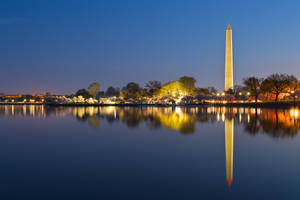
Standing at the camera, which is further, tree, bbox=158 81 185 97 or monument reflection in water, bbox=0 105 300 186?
tree, bbox=158 81 185 97

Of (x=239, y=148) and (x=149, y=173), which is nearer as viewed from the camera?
(x=149, y=173)

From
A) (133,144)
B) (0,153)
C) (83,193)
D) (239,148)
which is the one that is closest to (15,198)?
(83,193)

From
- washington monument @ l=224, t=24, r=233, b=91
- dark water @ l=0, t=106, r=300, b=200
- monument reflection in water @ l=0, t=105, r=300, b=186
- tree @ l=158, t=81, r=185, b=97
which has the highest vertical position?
washington monument @ l=224, t=24, r=233, b=91

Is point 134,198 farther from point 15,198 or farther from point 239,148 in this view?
point 239,148

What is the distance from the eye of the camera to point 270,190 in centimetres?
747

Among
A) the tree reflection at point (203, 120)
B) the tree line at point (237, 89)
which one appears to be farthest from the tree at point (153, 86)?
the tree reflection at point (203, 120)

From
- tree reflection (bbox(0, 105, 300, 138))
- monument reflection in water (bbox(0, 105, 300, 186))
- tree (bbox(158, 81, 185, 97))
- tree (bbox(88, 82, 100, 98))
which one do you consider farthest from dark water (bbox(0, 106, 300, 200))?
tree (bbox(88, 82, 100, 98))

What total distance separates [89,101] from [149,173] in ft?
295

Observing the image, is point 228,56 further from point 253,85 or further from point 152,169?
point 152,169

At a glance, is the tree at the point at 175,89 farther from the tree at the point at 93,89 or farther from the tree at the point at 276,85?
the tree at the point at 93,89

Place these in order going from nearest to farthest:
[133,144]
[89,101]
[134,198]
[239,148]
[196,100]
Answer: [134,198] < [239,148] < [133,144] < [196,100] < [89,101]

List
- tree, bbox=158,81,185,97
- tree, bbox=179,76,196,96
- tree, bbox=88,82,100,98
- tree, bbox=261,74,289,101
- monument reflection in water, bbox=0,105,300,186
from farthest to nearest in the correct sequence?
1. tree, bbox=88,82,100,98
2. tree, bbox=179,76,196,96
3. tree, bbox=158,81,185,97
4. tree, bbox=261,74,289,101
5. monument reflection in water, bbox=0,105,300,186

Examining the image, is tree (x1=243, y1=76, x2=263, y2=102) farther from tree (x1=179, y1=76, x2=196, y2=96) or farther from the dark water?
the dark water

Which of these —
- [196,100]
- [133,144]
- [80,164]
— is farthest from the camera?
[196,100]
